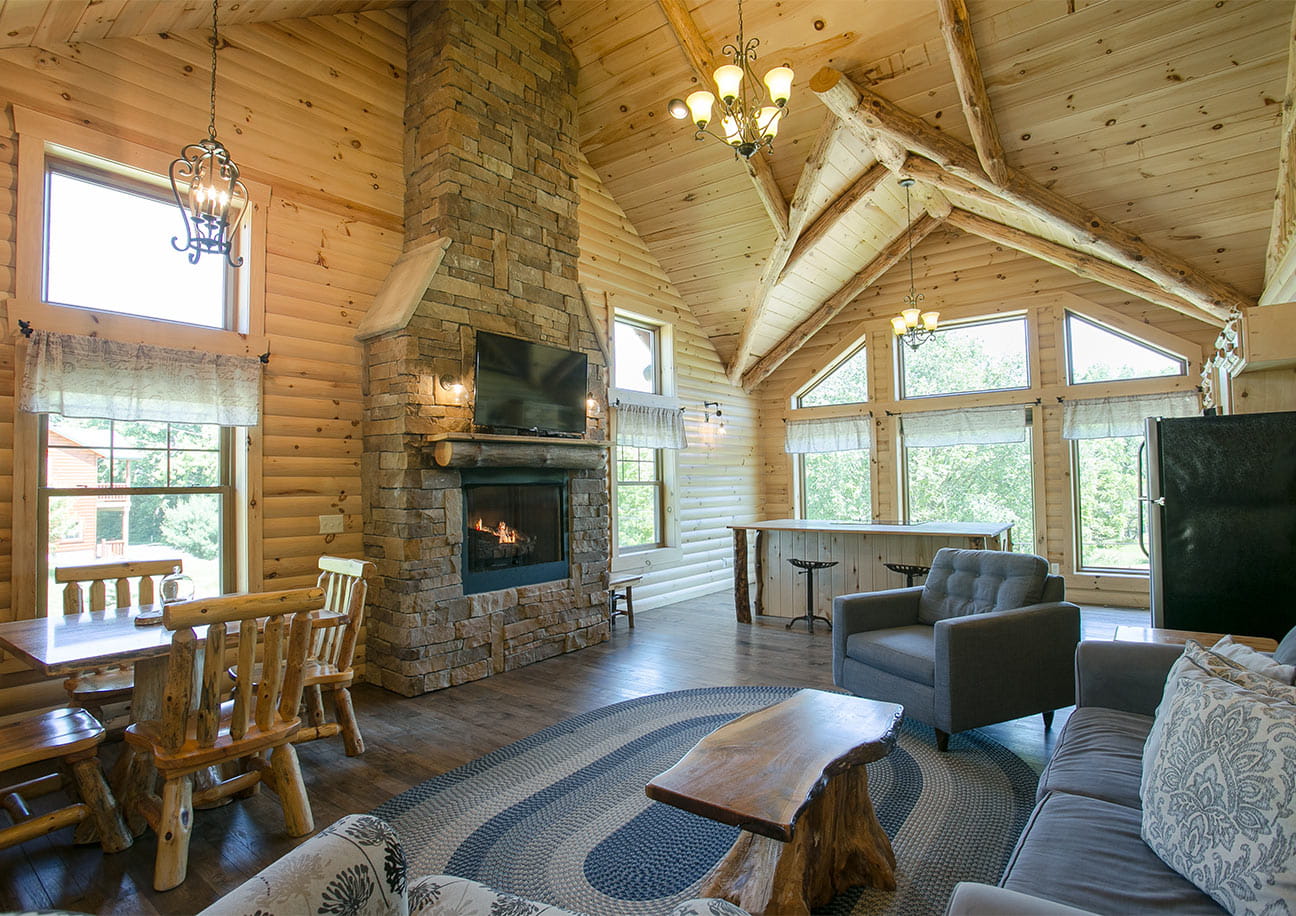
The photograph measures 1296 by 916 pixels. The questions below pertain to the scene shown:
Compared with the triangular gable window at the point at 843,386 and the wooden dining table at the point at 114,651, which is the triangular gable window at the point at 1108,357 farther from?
the wooden dining table at the point at 114,651

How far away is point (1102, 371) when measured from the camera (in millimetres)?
6805

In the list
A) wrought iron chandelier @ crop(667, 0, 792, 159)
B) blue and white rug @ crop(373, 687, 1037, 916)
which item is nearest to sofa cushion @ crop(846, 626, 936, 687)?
blue and white rug @ crop(373, 687, 1037, 916)

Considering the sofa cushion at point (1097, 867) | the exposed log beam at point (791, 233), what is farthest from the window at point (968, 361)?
the sofa cushion at point (1097, 867)

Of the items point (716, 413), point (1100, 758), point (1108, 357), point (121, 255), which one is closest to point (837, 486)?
point (716, 413)

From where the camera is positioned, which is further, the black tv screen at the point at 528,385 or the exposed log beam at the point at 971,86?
the black tv screen at the point at 528,385

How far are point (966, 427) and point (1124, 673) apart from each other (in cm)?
552

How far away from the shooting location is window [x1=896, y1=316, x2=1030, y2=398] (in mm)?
Answer: 7266

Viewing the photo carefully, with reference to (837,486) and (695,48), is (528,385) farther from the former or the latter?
(837,486)

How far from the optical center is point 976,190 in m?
5.46

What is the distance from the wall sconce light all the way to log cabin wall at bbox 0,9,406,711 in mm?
4043

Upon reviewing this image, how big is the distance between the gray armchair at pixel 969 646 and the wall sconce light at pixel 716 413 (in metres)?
4.19

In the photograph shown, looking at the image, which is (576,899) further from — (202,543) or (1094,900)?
(202,543)

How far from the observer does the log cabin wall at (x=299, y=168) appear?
350 cm

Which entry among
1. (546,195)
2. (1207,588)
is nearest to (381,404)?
(546,195)
